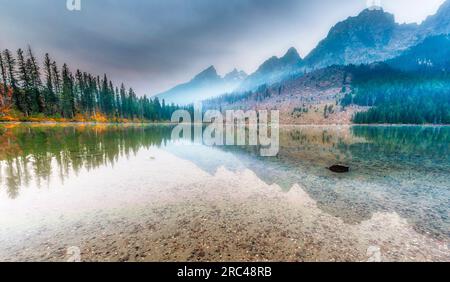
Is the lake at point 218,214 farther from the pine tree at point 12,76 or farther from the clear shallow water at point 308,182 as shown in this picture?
the pine tree at point 12,76

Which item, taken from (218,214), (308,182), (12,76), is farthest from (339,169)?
(12,76)

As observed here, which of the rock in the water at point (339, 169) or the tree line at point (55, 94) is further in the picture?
the tree line at point (55, 94)

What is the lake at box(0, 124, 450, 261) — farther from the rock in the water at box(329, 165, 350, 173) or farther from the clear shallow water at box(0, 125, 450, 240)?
the rock in the water at box(329, 165, 350, 173)

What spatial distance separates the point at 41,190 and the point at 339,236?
65.7 feet

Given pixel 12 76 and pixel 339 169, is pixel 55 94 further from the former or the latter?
pixel 339 169

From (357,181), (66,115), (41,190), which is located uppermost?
(66,115)

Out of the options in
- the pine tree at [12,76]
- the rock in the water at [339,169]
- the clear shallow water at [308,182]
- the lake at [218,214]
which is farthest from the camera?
the pine tree at [12,76]

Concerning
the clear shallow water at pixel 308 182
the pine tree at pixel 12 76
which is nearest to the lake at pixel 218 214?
the clear shallow water at pixel 308 182

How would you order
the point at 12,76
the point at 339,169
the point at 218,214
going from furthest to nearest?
the point at 12,76
the point at 339,169
the point at 218,214

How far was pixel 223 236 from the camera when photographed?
9.07m

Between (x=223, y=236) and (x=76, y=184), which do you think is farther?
(x=76, y=184)

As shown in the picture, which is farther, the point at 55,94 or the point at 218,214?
the point at 55,94
